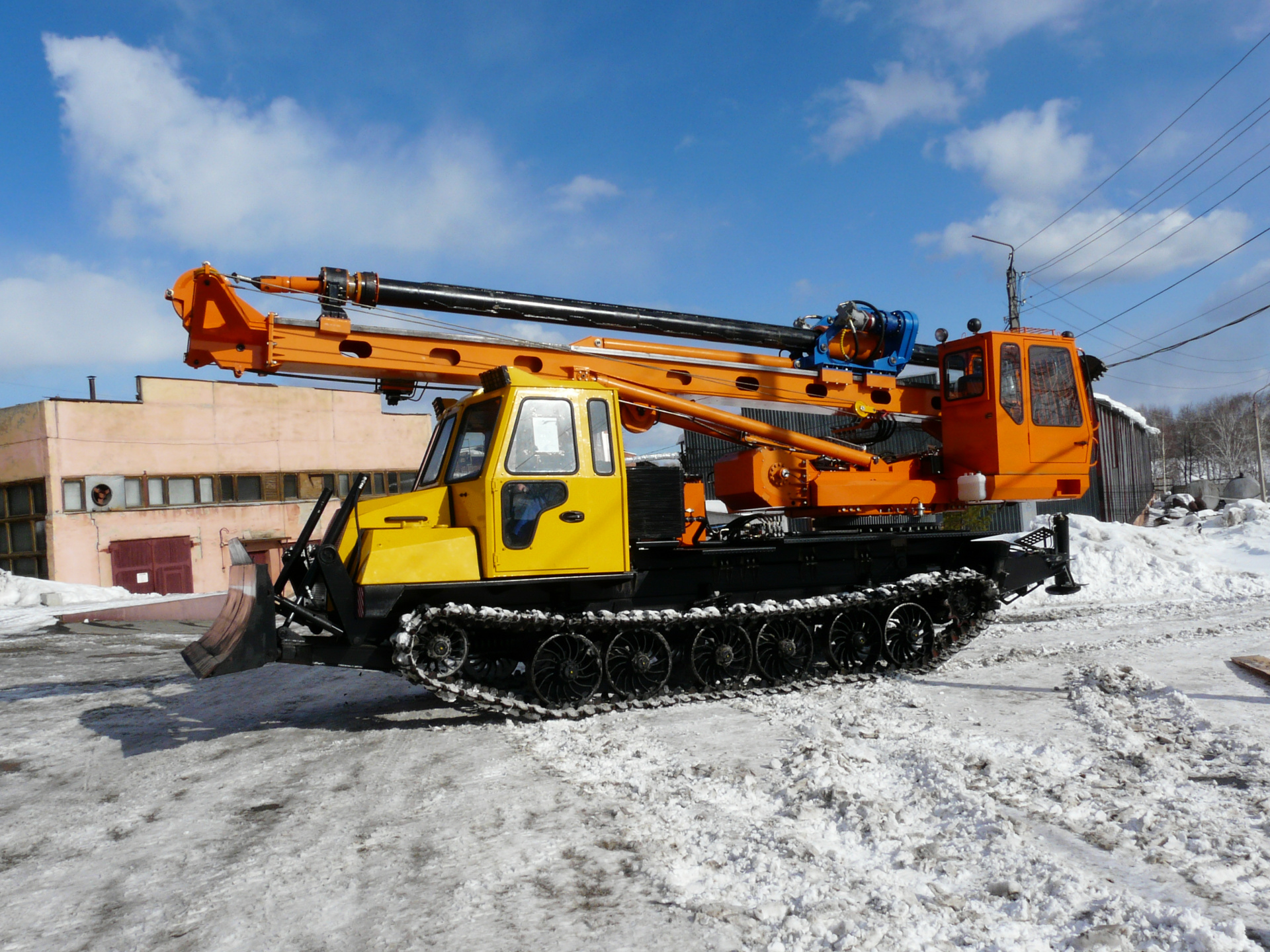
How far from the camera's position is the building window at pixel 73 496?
25328 mm

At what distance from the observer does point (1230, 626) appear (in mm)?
10984

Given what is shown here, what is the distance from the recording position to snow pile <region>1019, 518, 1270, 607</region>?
1495 cm

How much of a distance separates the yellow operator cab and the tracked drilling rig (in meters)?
0.02

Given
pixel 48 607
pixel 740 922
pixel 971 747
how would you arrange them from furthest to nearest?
pixel 48 607
pixel 971 747
pixel 740 922

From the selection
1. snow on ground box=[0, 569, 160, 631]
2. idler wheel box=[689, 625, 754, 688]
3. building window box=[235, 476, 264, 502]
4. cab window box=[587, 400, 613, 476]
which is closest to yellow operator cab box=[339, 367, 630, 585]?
cab window box=[587, 400, 613, 476]

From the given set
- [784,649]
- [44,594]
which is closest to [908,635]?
[784,649]

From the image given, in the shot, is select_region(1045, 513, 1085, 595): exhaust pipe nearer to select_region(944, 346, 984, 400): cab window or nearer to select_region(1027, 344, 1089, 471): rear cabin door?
select_region(1027, 344, 1089, 471): rear cabin door

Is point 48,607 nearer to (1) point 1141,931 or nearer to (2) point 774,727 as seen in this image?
(2) point 774,727

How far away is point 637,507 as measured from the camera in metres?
7.94

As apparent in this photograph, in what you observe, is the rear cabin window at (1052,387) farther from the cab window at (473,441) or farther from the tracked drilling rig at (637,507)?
the cab window at (473,441)

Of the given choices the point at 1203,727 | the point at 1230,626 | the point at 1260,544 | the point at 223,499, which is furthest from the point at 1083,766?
the point at 223,499

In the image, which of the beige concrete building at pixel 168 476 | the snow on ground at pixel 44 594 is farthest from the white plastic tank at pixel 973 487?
the beige concrete building at pixel 168 476

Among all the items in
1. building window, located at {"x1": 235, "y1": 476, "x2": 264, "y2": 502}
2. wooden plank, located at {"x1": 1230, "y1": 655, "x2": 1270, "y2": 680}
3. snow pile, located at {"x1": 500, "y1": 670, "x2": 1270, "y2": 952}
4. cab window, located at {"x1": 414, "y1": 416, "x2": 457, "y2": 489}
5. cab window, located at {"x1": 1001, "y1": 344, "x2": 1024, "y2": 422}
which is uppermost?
building window, located at {"x1": 235, "y1": 476, "x2": 264, "y2": 502}

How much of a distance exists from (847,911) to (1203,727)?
4.19m
